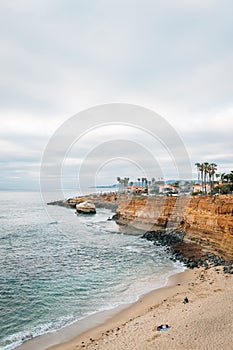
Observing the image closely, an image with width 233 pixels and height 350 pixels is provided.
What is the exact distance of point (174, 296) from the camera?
15812mm

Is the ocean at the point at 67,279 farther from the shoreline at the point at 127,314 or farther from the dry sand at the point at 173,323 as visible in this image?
the dry sand at the point at 173,323

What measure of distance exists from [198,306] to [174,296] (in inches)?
95.1

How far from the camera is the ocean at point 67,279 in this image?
1360cm

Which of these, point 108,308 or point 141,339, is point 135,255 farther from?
point 141,339

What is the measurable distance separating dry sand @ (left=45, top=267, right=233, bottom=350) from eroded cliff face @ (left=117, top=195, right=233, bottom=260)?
8076 millimetres

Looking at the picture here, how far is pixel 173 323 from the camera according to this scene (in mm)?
11805

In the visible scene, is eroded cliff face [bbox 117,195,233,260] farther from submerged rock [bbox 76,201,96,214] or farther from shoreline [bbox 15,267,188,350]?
submerged rock [bbox 76,201,96,214]

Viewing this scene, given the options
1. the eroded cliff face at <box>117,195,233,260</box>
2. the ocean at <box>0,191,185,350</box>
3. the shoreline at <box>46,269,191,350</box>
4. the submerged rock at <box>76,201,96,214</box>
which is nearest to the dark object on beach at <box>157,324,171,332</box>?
the shoreline at <box>46,269,191,350</box>

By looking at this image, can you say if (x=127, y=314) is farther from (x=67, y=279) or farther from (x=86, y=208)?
(x=86, y=208)

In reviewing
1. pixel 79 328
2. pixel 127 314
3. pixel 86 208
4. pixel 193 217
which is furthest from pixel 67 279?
pixel 86 208

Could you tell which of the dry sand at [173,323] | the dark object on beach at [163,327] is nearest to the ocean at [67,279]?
the dry sand at [173,323]

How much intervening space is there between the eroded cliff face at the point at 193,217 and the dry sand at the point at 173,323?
8076 mm

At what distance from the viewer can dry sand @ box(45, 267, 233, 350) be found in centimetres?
1021

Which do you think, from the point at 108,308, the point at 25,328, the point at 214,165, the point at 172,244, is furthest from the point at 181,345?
the point at 214,165
